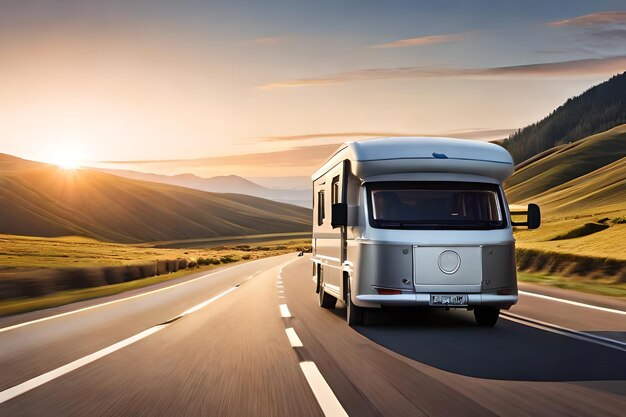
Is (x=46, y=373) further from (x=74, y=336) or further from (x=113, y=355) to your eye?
(x=74, y=336)

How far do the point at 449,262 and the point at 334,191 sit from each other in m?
3.83

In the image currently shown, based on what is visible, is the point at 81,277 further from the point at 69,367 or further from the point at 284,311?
the point at 69,367

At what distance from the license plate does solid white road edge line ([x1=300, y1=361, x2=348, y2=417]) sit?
11.0 feet

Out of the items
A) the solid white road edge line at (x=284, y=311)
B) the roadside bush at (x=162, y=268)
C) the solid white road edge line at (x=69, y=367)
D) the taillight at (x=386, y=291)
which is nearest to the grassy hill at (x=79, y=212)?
the roadside bush at (x=162, y=268)

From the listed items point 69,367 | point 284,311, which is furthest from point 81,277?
point 69,367

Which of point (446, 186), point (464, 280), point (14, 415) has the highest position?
point (446, 186)

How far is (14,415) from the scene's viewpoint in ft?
18.8

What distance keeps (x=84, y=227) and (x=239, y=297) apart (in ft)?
→ 482

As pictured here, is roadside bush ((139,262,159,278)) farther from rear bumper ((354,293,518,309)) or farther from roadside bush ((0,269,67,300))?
rear bumper ((354,293,518,309))

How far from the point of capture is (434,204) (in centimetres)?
1214

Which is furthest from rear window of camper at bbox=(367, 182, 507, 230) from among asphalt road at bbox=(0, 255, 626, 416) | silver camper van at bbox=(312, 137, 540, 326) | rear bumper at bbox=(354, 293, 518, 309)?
asphalt road at bbox=(0, 255, 626, 416)

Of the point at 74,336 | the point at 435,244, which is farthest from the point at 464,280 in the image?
the point at 74,336

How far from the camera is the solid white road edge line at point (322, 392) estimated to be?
5.82 meters

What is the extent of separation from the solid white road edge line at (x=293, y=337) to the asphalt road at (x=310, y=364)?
0.16ft
